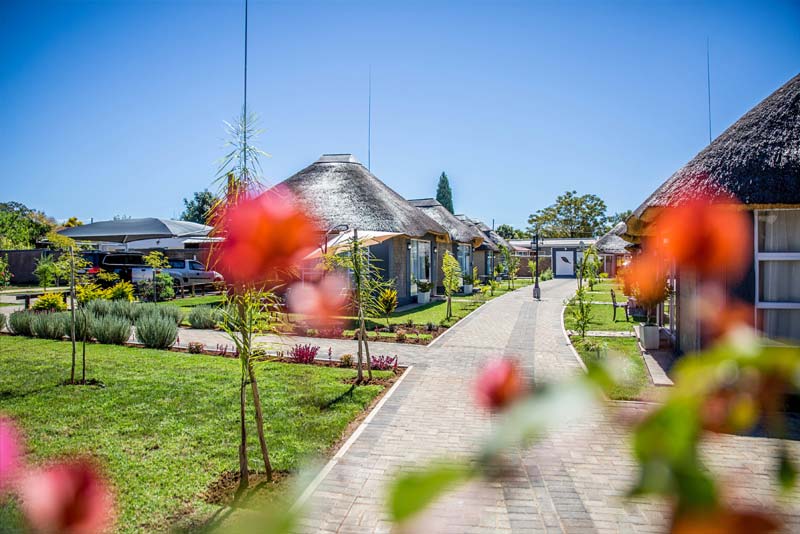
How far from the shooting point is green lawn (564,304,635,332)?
14.4m

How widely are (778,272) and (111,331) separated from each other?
44.4 feet

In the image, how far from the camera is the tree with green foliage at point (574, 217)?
6575 cm

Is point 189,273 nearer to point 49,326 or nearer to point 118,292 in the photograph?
point 118,292

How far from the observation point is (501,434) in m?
0.36

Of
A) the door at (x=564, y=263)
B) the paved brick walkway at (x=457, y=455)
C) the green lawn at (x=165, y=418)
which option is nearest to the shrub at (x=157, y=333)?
the green lawn at (x=165, y=418)

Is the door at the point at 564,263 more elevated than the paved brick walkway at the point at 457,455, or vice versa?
the door at the point at 564,263

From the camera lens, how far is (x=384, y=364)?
947 centimetres

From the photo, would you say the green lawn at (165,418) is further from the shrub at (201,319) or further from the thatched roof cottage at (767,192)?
the thatched roof cottage at (767,192)

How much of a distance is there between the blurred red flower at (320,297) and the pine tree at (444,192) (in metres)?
42.5

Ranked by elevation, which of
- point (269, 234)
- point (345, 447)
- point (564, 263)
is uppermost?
point (564, 263)

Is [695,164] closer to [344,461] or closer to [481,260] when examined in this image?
[344,461]

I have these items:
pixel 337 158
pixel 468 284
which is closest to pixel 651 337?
pixel 337 158

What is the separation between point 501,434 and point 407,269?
20372mm

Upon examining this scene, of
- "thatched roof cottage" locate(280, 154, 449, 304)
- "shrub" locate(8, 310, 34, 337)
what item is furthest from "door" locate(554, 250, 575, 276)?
"shrub" locate(8, 310, 34, 337)
